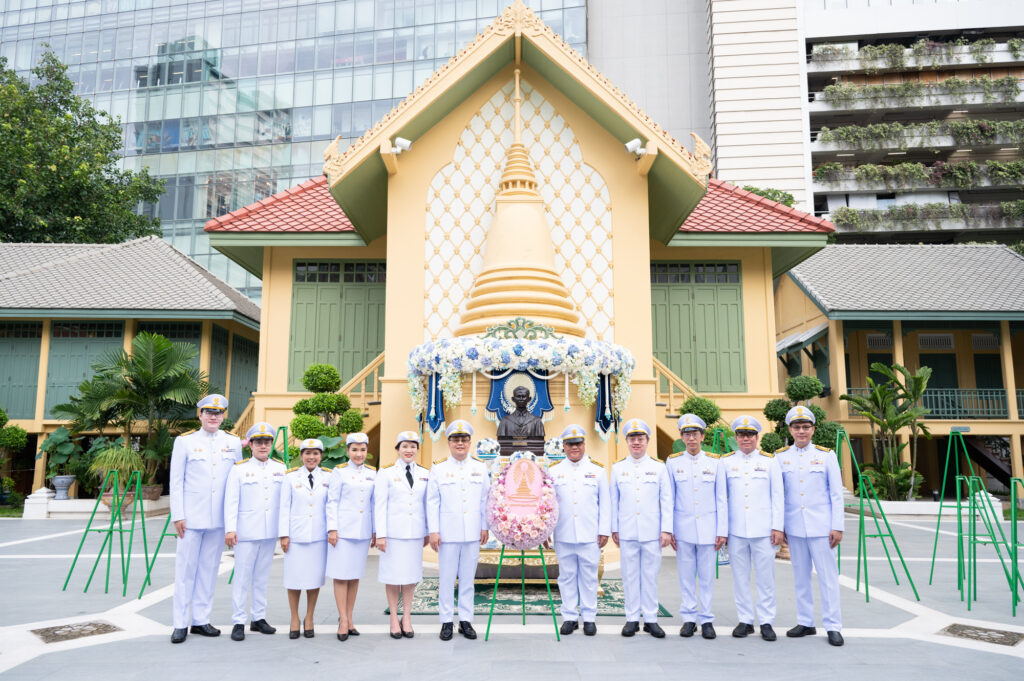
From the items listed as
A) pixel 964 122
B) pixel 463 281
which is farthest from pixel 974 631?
pixel 964 122

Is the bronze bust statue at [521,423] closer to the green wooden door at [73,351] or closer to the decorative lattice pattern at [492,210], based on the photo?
the decorative lattice pattern at [492,210]

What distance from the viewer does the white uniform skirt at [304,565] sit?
6246 mm

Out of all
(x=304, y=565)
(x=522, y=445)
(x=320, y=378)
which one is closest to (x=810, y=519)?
(x=522, y=445)

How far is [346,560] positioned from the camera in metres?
6.30

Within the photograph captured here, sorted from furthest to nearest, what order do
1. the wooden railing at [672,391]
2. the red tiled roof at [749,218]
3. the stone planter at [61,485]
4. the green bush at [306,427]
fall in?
1. the stone planter at [61,485]
2. the red tiled roof at [749,218]
3. the wooden railing at [672,391]
4. the green bush at [306,427]

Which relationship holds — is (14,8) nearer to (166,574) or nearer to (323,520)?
(166,574)

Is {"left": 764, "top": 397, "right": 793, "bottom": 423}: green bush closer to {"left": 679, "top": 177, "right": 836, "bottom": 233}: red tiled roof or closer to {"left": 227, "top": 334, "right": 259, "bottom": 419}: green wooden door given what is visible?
{"left": 679, "top": 177, "right": 836, "bottom": 233}: red tiled roof

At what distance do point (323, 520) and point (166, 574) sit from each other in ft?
14.0

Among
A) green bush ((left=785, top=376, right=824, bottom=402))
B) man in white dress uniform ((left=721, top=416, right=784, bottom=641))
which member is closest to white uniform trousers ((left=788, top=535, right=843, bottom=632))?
man in white dress uniform ((left=721, top=416, right=784, bottom=641))

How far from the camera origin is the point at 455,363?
33.7 ft

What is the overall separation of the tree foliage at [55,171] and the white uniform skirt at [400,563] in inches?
1009

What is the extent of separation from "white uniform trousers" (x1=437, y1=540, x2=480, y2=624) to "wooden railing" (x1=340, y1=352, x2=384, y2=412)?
718cm

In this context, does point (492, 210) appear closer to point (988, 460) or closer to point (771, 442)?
point (771, 442)

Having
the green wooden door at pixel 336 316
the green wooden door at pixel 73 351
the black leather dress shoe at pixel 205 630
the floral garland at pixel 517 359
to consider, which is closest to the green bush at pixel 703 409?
the floral garland at pixel 517 359
